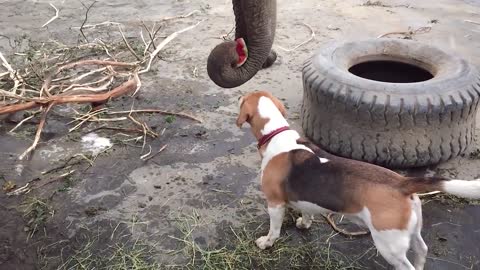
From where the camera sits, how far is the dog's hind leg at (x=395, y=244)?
2.53m

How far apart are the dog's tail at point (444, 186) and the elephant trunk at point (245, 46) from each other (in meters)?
1.08

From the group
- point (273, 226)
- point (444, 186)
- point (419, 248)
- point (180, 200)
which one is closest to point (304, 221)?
point (273, 226)

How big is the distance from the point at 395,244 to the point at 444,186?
37 centimetres

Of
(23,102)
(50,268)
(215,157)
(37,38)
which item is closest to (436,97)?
(215,157)

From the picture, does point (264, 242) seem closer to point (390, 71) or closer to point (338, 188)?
point (338, 188)

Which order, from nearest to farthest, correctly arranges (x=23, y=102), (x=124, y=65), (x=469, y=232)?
(x=469, y=232) → (x=23, y=102) → (x=124, y=65)

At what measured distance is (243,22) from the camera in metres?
3.01

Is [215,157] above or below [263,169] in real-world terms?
below

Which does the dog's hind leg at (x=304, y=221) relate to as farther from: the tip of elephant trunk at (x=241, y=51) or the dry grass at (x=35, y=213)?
the dry grass at (x=35, y=213)

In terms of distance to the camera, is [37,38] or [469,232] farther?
[37,38]

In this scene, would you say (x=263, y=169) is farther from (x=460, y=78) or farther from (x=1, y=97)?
(x=1, y=97)

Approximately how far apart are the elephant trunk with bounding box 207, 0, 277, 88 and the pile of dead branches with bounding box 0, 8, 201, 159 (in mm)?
1576

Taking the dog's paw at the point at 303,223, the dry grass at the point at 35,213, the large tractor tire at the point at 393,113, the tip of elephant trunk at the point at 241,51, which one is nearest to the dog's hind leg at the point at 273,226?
the dog's paw at the point at 303,223

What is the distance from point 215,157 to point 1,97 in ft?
7.71
